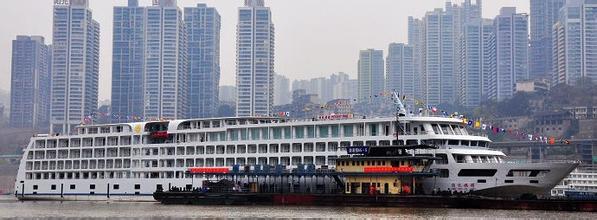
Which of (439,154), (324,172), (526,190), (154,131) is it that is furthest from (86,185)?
(526,190)

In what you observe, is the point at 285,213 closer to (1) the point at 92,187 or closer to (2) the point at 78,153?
Result: (1) the point at 92,187

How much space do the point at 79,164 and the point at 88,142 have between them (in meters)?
2.29

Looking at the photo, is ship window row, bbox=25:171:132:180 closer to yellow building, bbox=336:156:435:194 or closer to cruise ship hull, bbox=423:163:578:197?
yellow building, bbox=336:156:435:194

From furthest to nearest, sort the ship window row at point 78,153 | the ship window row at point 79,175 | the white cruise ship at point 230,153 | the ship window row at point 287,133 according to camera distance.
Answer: the ship window row at point 78,153 → the ship window row at point 79,175 → the ship window row at point 287,133 → the white cruise ship at point 230,153

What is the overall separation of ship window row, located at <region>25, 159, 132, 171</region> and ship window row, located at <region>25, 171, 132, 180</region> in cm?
49

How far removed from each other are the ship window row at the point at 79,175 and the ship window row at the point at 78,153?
62.2 inches

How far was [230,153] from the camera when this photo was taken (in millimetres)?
76500

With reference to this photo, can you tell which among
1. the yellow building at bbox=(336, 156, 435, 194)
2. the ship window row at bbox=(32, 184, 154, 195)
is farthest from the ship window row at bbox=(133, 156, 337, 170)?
the yellow building at bbox=(336, 156, 435, 194)

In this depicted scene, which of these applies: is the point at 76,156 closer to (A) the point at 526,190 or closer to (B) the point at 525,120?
(A) the point at 526,190

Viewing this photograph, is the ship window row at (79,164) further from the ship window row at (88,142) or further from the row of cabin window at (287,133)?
the row of cabin window at (287,133)

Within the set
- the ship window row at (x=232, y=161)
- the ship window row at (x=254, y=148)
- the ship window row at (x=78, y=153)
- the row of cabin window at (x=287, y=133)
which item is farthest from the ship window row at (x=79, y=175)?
the row of cabin window at (x=287, y=133)

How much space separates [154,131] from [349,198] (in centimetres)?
2606

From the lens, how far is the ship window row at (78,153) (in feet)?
274

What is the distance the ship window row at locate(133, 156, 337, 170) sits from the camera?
7094 cm
